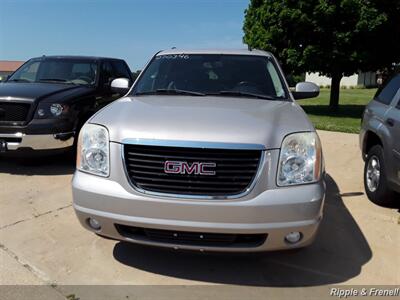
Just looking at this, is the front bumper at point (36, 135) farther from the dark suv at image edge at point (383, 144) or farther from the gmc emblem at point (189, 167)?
the dark suv at image edge at point (383, 144)

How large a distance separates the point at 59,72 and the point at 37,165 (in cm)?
190

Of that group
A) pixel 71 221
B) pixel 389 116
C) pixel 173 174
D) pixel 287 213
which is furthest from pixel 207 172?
pixel 389 116

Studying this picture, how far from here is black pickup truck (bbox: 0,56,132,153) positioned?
6.26m

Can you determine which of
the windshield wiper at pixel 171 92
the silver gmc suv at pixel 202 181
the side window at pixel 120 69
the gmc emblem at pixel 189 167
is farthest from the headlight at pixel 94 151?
the side window at pixel 120 69

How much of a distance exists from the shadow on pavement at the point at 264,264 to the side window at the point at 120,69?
5.26 m

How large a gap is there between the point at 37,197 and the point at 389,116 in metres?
4.20

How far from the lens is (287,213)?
310 cm

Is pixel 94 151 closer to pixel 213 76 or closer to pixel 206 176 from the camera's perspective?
pixel 206 176

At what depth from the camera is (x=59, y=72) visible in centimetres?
800

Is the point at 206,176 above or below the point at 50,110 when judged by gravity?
above

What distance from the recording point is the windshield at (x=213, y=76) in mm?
4570

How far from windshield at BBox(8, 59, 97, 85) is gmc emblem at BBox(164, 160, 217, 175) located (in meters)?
5.02

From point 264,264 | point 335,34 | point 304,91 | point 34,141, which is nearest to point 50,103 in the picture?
point 34,141

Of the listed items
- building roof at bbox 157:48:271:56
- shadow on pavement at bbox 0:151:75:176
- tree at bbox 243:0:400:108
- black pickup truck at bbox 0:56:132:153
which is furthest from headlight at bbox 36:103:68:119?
tree at bbox 243:0:400:108
